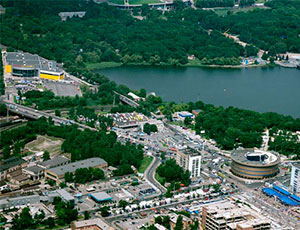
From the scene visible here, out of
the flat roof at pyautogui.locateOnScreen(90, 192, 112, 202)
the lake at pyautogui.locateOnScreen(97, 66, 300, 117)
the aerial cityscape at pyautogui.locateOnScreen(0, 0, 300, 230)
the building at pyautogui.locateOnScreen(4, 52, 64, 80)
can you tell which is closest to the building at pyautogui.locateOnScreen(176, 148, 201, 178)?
the aerial cityscape at pyautogui.locateOnScreen(0, 0, 300, 230)

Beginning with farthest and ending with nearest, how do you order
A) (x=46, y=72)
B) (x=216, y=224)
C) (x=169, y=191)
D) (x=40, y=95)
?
(x=46, y=72)
(x=40, y=95)
(x=169, y=191)
(x=216, y=224)

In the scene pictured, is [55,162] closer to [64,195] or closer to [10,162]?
[10,162]

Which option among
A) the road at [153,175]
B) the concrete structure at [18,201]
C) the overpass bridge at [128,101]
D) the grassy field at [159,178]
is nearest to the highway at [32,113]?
the overpass bridge at [128,101]

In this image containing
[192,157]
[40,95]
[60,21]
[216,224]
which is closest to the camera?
[216,224]

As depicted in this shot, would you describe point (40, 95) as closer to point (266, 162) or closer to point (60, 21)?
point (266, 162)

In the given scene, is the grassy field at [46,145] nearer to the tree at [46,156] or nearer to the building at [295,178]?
the tree at [46,156]

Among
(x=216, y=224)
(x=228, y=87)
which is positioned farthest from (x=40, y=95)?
(x=216, y=224)

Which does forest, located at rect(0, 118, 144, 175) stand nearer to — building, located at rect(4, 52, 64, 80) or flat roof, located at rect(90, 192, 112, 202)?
flat roof, located at rect(90, 192, 112, 202)
